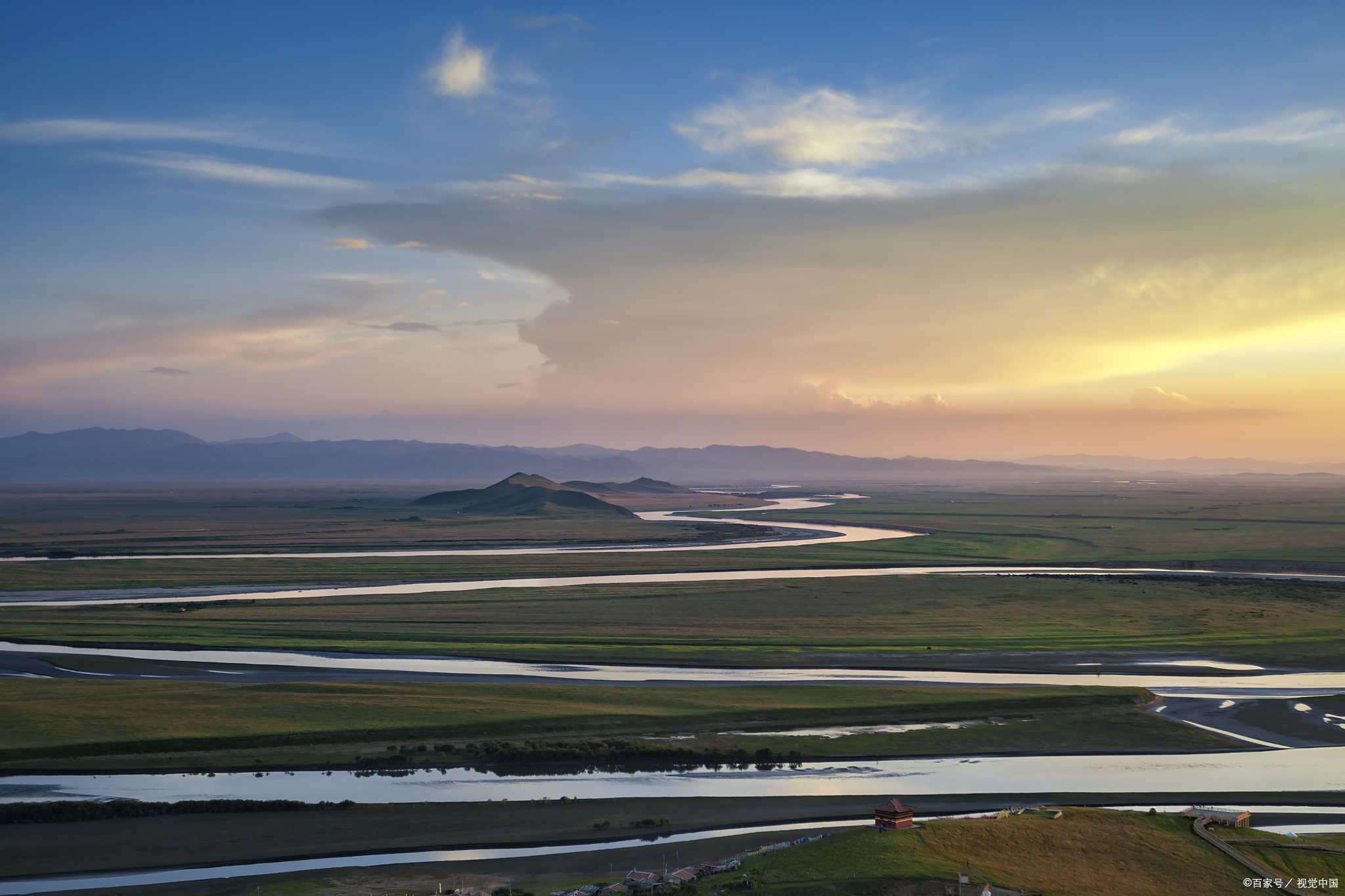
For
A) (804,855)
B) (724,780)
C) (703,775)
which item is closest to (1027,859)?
(804,855)

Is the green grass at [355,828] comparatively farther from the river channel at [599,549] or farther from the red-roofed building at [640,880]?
the river channel at [599,549]

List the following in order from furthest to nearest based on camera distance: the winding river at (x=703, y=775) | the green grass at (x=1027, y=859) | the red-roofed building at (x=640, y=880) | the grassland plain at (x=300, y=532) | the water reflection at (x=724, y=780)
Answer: the grassland plain at (x=300, y=532) < the water reflection at (x=724, y=780) < the winding river at (x=703, y=775) < the green grass at (x=1027, y=859) < the red-roofed building at (x=640, y=880)

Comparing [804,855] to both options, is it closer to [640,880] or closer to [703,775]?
[640,880]

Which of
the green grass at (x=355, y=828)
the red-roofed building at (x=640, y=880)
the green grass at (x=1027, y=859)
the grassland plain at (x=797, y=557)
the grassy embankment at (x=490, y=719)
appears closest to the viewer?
the red-roofed building at (x=640, y=880)

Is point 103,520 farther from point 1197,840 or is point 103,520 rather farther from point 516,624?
point 1197,840

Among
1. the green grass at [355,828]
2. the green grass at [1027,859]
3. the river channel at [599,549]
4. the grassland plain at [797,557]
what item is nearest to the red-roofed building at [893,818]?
the green grass at [1027,859]

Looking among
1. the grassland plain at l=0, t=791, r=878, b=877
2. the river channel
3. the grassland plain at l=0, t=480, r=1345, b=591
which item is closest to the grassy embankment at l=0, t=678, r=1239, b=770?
the grassland plain at l=0, t=791, r=878, b=877
